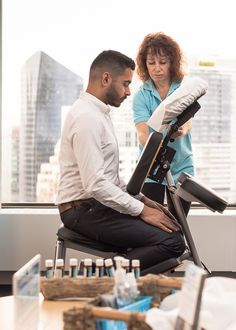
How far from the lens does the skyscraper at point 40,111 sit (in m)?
4.03

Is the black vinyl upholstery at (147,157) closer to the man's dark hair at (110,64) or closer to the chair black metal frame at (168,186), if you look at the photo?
the chair black metal frame at (168,186)

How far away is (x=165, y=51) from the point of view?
10.2ft

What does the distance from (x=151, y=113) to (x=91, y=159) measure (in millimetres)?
801

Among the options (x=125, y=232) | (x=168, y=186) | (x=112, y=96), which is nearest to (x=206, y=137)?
(x=168, y=186)

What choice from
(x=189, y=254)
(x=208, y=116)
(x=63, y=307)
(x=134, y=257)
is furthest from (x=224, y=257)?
(x=63, y=307)

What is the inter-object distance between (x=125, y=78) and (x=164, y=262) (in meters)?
0.85

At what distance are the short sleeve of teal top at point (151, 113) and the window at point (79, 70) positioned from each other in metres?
0.83

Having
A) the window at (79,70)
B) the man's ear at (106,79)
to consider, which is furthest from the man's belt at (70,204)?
the window at (79,70)

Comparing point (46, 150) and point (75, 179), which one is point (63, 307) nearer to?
point (75, 179)

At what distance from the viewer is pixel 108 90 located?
8.75 feet

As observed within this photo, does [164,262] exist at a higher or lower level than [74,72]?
lower

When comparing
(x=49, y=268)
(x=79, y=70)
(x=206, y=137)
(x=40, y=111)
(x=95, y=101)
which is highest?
(x=79, y=70)

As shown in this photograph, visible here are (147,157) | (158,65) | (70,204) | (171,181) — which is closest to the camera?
(147,157)

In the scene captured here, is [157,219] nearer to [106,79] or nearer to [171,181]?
[171,181]
